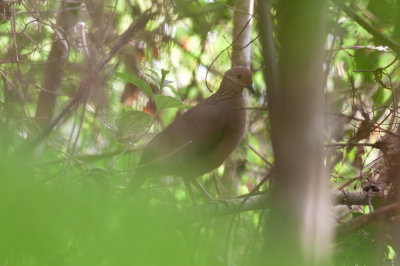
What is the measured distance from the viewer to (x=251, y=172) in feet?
10.9

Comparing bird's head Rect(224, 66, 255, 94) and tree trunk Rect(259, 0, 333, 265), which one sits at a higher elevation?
bird's head Rect(224, 66, 255, 94)

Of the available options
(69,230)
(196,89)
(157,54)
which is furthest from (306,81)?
(196,89)

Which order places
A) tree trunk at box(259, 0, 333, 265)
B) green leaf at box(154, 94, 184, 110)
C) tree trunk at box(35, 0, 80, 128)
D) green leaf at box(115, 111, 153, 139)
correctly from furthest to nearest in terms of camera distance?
tree trunk at box(35, 0, 80, 128) → green leaf at box(115, 111, 153, 139) → green leaf at box(154, 94, 184, 110) → tree trunk at box(259, 0, 333, 265)

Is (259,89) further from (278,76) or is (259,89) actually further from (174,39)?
(278,76)

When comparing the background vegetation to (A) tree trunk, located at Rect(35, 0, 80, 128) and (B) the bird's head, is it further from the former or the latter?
(B) the bird's head

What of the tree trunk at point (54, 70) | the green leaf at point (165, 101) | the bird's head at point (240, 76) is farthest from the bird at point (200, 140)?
the tree trunk at point (54, 70)

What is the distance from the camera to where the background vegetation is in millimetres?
395

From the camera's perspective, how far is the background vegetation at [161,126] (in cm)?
40

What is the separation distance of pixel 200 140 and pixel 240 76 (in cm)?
43

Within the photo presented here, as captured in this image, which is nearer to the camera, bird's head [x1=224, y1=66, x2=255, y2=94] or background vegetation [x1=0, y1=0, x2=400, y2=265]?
background vegetation [x1=0, y1=0, x2=400, y2=265]

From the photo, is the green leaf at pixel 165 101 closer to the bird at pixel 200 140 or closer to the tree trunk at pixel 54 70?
the bird at pixel 200 140

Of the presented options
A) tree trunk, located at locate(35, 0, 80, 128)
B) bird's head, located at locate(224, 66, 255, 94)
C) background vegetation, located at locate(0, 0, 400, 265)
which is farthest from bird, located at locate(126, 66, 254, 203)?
tree trunk, located at locate(35, 0, 80, 128)

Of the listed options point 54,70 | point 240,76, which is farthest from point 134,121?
point 54,70

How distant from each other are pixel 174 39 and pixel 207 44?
0.86ft
